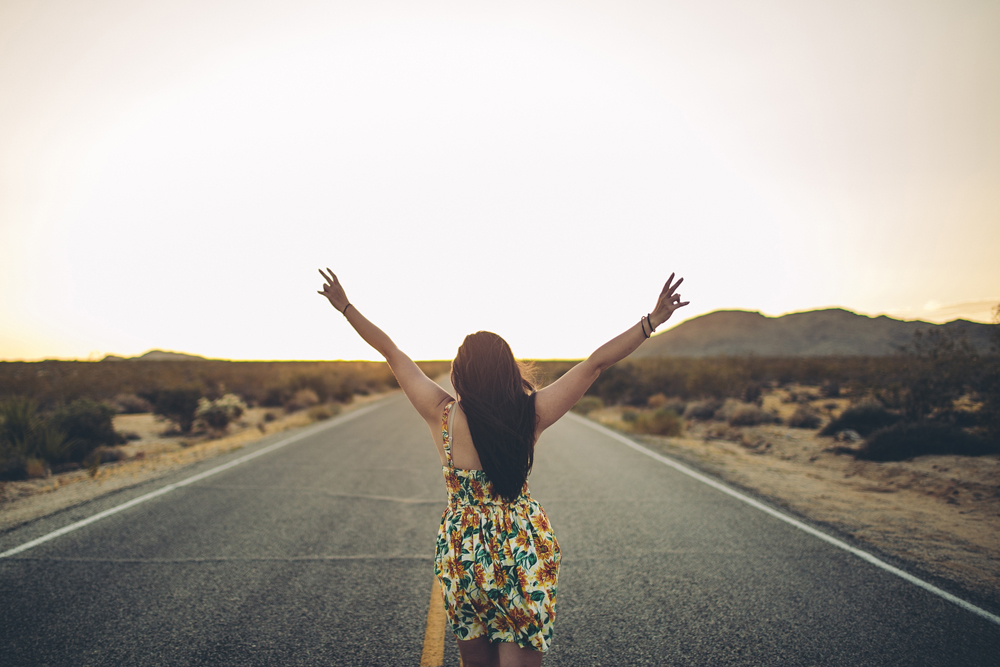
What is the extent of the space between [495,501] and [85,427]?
46.8ft

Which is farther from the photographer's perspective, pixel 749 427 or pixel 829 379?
pixel 829 379

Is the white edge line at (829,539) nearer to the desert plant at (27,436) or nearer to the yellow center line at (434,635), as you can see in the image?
the yellow center line at (434,635)

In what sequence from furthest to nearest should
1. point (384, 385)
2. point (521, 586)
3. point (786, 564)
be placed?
point (384, 385), point (786, 564), point (521, 586)

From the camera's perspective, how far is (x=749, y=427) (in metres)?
16.0

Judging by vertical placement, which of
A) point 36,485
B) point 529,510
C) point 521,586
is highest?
point 529,510

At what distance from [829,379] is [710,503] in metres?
29.7

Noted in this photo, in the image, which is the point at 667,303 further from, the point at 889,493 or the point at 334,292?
the point at 889,493

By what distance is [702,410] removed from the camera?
60.8 ft

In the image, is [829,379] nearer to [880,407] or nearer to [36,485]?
[880,407]

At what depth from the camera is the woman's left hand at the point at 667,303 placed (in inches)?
100

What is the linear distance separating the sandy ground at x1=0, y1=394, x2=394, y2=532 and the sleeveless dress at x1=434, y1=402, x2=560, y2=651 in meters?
6.13

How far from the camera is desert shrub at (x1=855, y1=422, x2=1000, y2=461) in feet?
32.1

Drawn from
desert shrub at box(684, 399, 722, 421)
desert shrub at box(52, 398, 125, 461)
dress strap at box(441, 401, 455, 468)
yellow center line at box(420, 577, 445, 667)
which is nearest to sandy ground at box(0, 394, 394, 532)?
desert shrub at box(52, 398, 125, 461)

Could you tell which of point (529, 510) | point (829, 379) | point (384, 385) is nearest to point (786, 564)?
point (529, 510)
